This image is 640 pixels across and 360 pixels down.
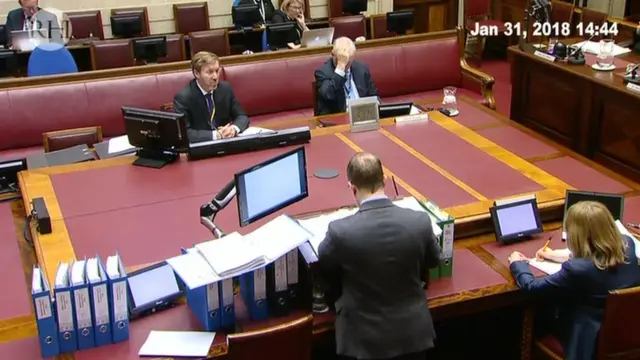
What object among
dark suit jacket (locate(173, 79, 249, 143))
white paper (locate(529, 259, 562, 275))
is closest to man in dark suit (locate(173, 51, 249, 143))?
dark suit jacket (locate(173, 79, 249, 143))

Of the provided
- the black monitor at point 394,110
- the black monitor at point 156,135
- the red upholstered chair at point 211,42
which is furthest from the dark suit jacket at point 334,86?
the red upholstered chair at point 211,42

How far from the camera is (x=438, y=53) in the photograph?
6.91m

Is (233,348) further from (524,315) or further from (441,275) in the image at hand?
(524,315)

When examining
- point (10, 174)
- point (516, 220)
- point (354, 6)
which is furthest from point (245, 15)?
point (516, 220)

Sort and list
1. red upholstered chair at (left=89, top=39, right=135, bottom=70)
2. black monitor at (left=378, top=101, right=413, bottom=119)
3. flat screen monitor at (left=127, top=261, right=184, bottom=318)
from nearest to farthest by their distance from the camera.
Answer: flat screen monitor at (left=127, top=261, right=184, bottom=318) < black monitor at (left=378, top=101, right=413, bottom=119) < red upholstered chair at (left=89, top=39, right=135, bottom=70)

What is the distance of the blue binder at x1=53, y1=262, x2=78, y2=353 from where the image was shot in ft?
9.00

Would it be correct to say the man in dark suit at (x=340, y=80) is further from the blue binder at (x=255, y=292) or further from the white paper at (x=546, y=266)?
the blue binder at (x=255, y=292)

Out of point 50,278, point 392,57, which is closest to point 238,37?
point 392,57

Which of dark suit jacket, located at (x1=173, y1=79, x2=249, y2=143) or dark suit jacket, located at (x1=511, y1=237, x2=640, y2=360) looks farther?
dark suit jacket, located at (x1=173, y1=79, x2=249, y2=143)

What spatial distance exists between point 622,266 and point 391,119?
2.27m

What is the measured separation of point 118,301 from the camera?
285 cm

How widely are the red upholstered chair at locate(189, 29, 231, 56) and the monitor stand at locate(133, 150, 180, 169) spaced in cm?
375

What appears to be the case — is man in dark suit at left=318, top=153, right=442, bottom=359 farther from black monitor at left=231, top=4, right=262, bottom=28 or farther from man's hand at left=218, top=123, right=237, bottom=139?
black monitor at left=231, top=4, right=262, bottom=28

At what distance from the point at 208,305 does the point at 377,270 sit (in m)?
0.64
